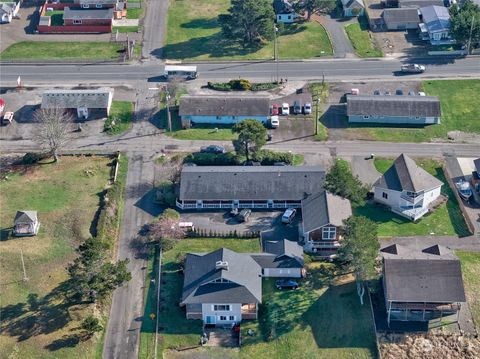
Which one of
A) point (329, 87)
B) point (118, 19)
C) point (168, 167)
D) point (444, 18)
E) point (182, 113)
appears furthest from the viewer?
point (118, 19)

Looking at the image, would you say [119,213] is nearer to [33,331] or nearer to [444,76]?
[33,331]

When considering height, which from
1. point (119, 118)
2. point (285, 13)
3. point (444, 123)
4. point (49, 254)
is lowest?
point (49, 254)

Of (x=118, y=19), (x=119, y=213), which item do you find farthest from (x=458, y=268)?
(x=118, y=19)

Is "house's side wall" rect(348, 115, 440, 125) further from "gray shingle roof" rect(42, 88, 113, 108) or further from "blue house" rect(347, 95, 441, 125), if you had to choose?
"gray shingle roof" rect(42, 88, 113, 108)

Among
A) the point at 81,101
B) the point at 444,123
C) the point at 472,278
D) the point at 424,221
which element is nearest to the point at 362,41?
the point at 444,123

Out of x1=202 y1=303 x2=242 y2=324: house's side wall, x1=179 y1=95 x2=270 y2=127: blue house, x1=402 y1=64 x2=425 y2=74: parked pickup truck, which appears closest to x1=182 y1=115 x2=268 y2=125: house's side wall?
x1=179 y1=95 x2=270 y2=127: blue house

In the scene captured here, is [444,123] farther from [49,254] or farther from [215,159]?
[49,254]
